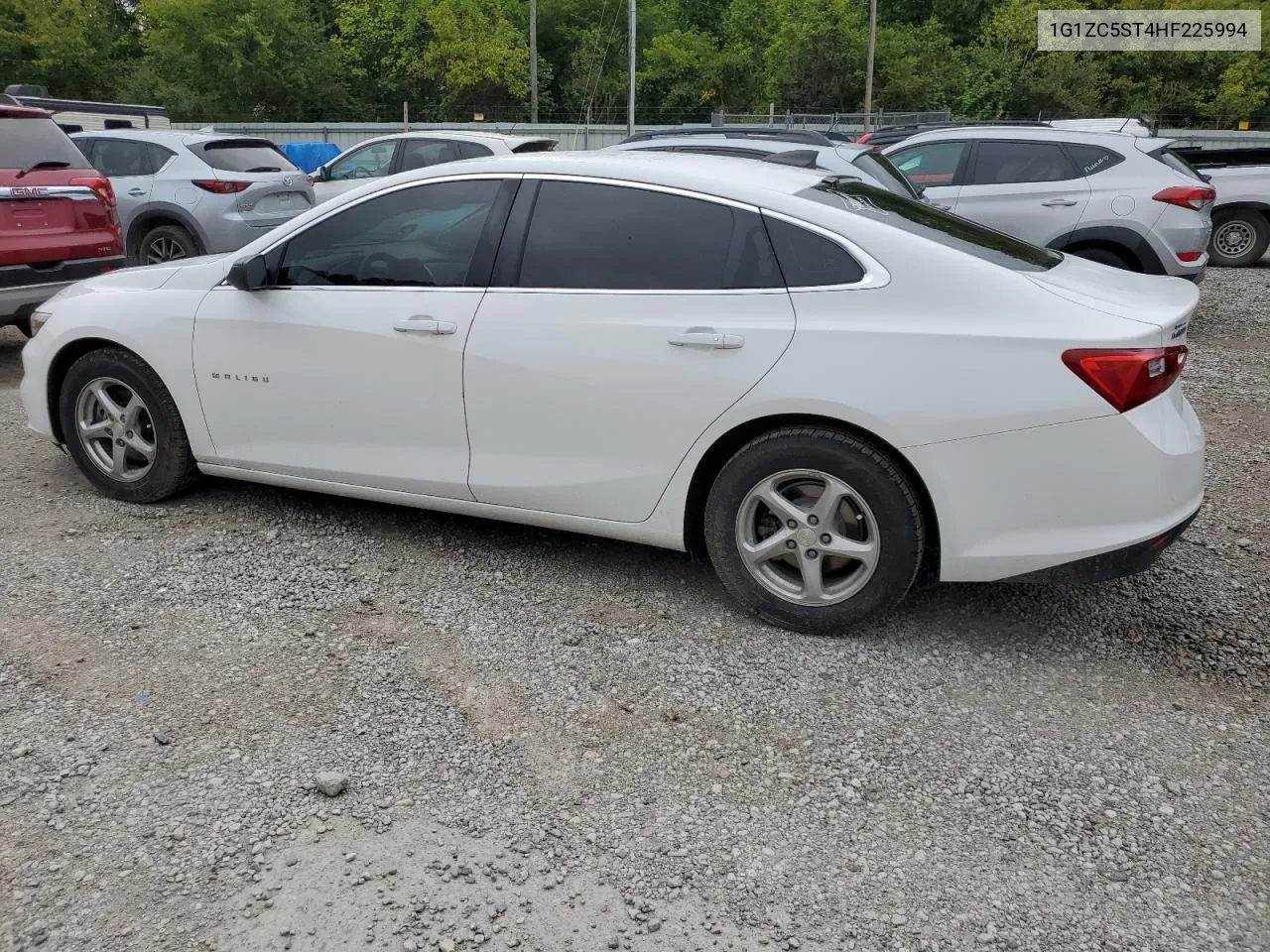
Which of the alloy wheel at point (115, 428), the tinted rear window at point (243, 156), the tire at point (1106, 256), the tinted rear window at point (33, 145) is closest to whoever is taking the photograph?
the alloy wheel at point (115, 428)

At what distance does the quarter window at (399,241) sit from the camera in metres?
4.33

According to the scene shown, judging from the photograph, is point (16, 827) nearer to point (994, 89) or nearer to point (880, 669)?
point (880, 669)

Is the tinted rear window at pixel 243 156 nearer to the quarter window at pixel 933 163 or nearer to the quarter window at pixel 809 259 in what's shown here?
the quarter window at pixel 933 163

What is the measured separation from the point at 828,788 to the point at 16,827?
2.13 m

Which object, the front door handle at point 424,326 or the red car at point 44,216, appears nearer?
the front door handle at point 424,326

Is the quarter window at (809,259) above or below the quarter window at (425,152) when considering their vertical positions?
below

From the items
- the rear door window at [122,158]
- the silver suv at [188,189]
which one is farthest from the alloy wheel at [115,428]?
the rear door window at [122,158]

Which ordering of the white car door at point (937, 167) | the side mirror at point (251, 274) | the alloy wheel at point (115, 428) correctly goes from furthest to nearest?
the white car door at point (937, 167), the alloy wheel at point (115, 428), the side mirror at point (251, 274)

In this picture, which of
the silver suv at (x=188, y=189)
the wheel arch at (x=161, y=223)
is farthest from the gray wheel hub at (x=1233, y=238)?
the wheel arch at (x=161, y=223)

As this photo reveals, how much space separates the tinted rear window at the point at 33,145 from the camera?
297 inches

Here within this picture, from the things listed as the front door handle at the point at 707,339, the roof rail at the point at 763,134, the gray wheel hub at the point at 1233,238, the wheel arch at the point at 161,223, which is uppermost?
the roof rail at the point at 763,134

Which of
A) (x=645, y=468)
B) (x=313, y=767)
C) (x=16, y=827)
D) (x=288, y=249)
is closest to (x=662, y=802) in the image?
(x=313, y=767)

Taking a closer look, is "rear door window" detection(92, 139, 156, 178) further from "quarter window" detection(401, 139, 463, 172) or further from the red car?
the red car

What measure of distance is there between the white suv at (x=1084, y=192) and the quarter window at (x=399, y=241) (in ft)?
22.6
